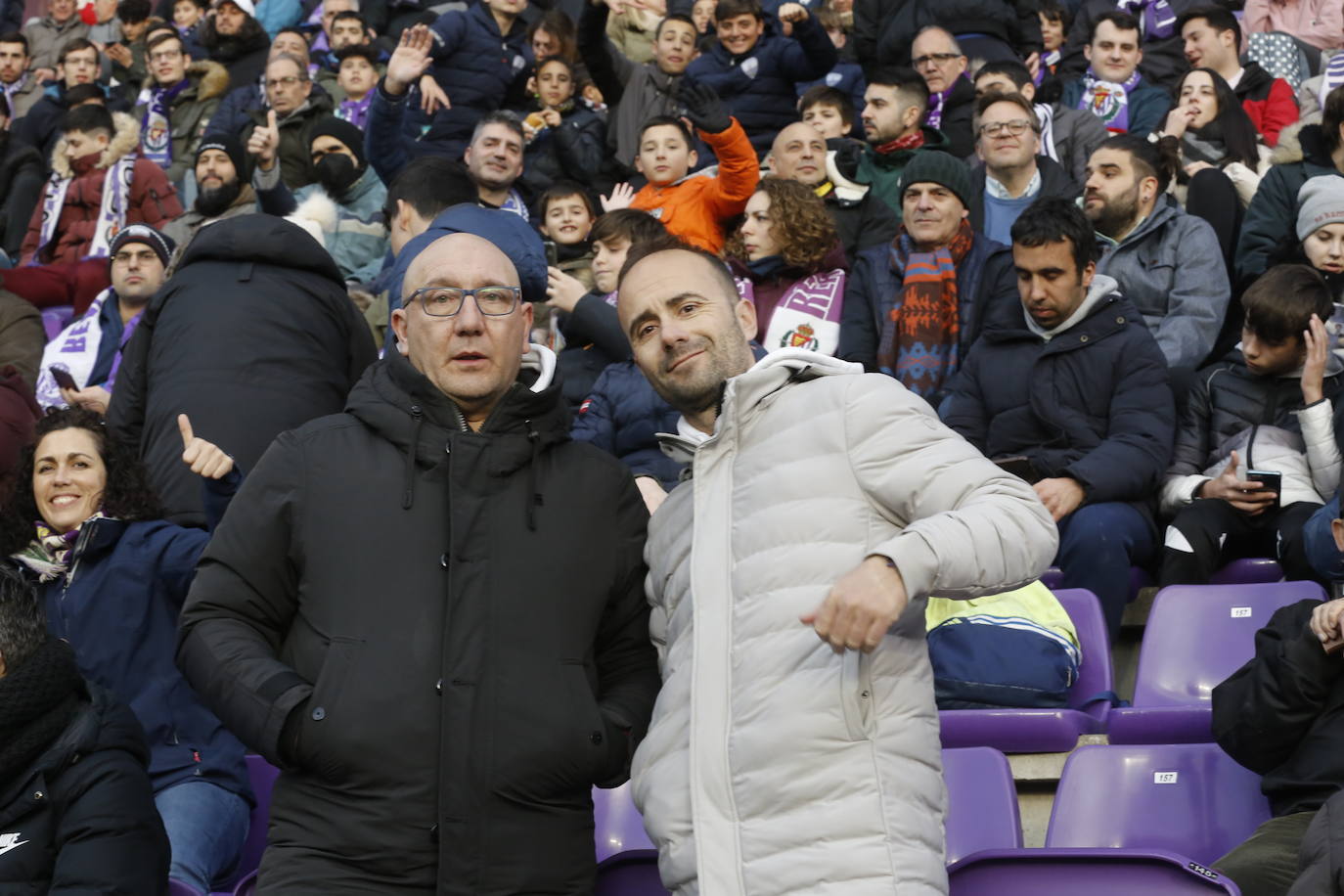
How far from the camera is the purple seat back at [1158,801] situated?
3773 millimetres

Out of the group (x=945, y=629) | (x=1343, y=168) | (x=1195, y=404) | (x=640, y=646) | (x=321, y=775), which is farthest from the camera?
(x=1343, y=168)

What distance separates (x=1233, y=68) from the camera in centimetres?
900

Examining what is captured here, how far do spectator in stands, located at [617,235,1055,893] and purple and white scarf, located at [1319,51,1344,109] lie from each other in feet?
22.0

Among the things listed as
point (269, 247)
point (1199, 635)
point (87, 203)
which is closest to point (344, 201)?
point (87, 203)

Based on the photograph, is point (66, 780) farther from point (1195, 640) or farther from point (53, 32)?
point (53, 32)

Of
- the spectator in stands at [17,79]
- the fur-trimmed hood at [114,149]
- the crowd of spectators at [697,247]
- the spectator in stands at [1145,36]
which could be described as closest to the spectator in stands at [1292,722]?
the crowd of spectators at [697,247]

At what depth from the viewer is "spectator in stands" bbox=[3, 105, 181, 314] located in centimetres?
962

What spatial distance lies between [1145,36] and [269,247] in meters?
6.77

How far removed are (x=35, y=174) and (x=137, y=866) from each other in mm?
9134

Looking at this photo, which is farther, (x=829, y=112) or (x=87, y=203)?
(x=87, y=203)

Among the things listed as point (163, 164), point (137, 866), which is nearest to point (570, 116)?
point (163, 164)

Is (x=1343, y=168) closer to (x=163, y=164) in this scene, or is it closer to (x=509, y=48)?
(x=509, y=48)

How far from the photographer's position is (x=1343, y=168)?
6973 mm

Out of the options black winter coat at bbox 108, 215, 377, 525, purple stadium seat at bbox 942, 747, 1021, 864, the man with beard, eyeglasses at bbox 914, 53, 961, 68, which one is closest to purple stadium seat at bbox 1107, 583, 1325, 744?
purple stadium seat at bbox 942, 747, 1021, 864
